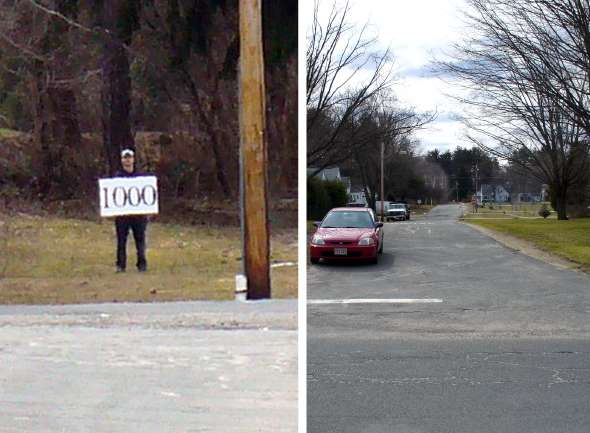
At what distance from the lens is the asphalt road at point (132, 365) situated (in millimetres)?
1713

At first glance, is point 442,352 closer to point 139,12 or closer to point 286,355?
point 286,355

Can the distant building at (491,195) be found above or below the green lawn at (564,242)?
above

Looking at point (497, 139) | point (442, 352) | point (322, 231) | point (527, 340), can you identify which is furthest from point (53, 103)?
point (497, 139)

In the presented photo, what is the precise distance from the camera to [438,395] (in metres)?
3.71

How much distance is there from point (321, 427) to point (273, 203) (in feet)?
6.17

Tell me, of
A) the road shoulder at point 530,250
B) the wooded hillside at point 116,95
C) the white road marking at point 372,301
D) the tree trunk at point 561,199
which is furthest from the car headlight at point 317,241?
the tree trunk at point 561,199

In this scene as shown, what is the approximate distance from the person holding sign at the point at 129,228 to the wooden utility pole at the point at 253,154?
0.85 ft

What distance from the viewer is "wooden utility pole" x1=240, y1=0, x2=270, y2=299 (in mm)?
1709

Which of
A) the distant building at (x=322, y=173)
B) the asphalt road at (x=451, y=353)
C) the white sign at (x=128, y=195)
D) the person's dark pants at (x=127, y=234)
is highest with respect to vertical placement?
the distant building at (x=322, y=173)

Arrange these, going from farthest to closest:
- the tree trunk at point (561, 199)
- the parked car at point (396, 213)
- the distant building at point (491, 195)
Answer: the distant building at point (491, 195) < the parked car at point (396, 213) < the tree trunk at point (561, 199)

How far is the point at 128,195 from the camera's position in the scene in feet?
5.67

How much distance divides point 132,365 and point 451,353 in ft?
11.1

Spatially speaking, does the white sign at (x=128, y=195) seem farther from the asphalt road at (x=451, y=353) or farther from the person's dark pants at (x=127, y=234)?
the asphalt road at (x=451, y=353)

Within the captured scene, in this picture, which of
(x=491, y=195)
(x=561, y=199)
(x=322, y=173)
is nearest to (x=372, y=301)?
(x=322, y=173)
